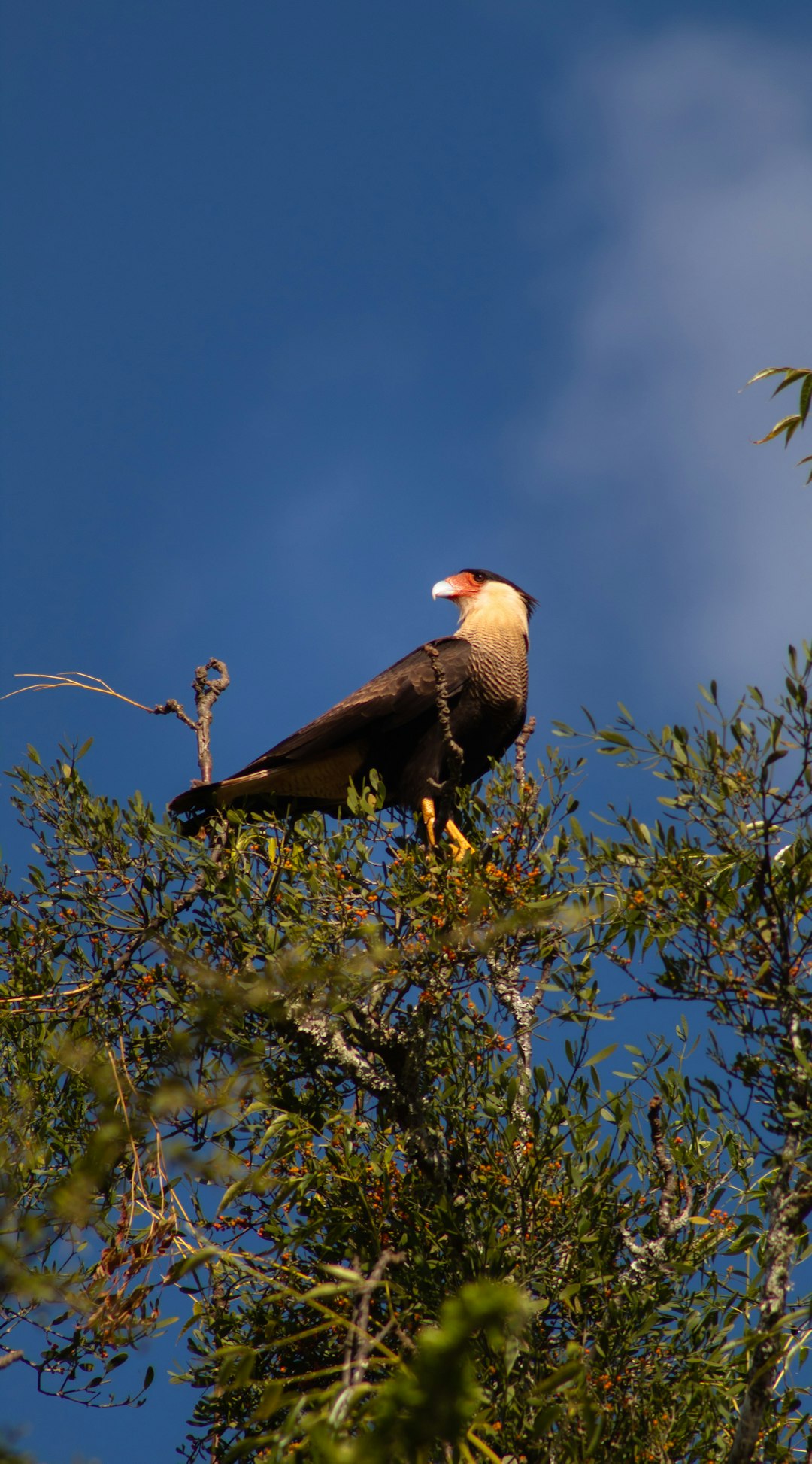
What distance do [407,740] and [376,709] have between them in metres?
0.27

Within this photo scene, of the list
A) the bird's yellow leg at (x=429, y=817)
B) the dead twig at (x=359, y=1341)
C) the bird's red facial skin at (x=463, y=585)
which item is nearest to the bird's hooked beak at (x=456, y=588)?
the bird's red facial skin at (x=463, y=585)

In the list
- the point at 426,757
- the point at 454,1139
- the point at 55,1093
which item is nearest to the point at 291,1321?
the point at 454,1139

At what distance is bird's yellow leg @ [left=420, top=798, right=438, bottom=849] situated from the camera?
5.05 m

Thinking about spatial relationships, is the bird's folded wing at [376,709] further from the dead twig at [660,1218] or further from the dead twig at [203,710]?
the dead twig at [660,1218]

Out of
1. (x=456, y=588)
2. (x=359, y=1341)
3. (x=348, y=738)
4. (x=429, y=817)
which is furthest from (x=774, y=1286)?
(x=456, y=588)

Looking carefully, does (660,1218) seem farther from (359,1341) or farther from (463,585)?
(463,585)

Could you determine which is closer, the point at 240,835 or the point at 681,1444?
the point at 681,1444

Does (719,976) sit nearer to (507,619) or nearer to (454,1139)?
(454,1139)

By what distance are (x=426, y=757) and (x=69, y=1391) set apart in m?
2.94

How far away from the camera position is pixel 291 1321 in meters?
3.57

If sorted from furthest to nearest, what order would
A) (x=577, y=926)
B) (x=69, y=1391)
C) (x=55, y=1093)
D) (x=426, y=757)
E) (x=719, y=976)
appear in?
(x=426, y=757) < (x=55, y=1093) < (x=69, y=1391) < (x=577, y=926) < (x=719, y=976)

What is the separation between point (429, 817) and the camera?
16.9 feet

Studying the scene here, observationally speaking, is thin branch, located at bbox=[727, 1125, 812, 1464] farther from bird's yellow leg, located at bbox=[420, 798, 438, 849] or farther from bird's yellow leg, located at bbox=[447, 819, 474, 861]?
bird's yellow leg, located at bbox=[420, 798, 438, 849]

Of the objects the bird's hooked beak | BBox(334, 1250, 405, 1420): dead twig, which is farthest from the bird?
BBox(334, 1250, 405, 1420): dead twig
